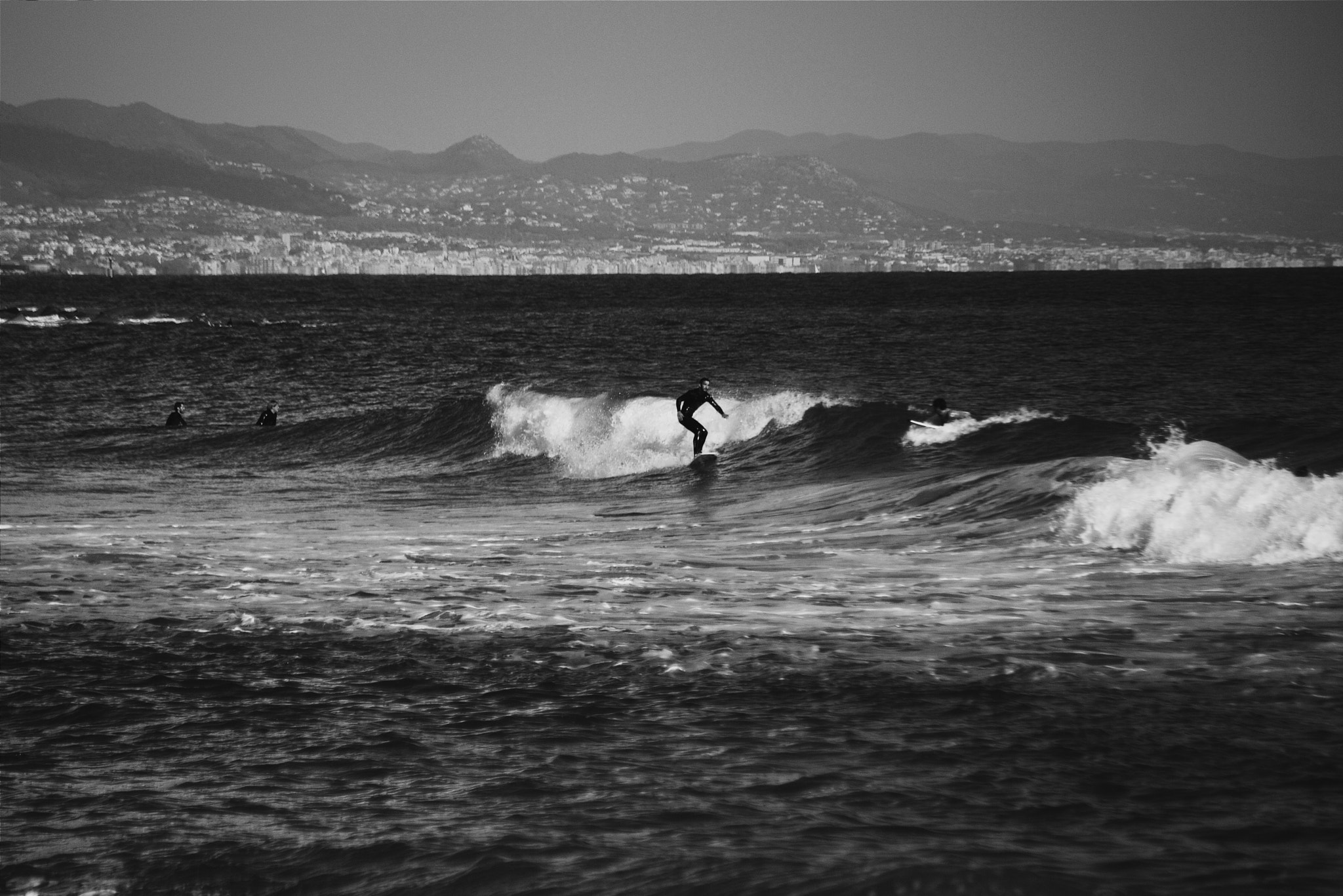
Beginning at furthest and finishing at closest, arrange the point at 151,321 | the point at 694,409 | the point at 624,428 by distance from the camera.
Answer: the point at 151,321, the point at 624,428, the point at 694,409

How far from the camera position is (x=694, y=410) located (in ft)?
86.8

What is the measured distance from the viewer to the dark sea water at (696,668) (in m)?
6.22

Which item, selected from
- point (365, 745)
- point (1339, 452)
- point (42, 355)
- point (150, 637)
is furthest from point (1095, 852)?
point (42, 355)

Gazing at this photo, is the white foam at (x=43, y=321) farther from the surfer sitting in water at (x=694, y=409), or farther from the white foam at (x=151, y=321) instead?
the surfer sitting in water at (x=694, y=409)

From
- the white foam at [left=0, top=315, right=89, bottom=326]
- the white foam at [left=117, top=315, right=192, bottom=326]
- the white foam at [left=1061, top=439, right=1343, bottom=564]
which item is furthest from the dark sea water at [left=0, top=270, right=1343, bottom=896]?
the white foam at [left=0, top=315, right=89, bottom=326]

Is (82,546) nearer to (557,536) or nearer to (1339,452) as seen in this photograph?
(557,536)

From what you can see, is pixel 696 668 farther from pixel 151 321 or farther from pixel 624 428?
pixel 151 321

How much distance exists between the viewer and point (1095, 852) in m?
5.99

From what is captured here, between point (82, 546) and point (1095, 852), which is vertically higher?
point (1095, 852)

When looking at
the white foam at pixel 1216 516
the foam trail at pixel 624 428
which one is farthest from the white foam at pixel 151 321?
the white foam at pixel 1216 516

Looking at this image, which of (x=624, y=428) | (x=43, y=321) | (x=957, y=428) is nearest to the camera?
(x=957, y=428)

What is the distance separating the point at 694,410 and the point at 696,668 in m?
17.1

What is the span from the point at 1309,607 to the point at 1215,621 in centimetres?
93

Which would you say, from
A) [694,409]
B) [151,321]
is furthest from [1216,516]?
[151,321]
